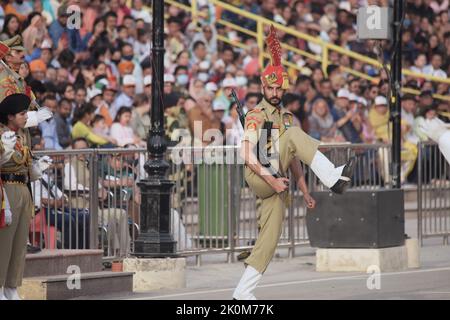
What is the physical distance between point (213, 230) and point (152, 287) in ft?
10.4

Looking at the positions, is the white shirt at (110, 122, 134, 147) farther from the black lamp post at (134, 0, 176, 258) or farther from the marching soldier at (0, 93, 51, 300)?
the marching soldier at (0, 93, 51, 300)

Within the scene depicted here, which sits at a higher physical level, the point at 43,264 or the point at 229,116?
the point at 229,116

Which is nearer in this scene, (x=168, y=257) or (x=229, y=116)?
(x=168, y=257)

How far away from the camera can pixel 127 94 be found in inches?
932

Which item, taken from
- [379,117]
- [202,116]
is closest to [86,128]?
[202,116]

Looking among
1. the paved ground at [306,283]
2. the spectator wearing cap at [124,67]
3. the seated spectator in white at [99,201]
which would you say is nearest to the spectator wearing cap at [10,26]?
the spectator wearing cap at [124,67]

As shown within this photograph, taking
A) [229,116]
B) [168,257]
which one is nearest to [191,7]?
[229,116]

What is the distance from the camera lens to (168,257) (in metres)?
15.6

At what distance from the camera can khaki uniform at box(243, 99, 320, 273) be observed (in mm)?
12961

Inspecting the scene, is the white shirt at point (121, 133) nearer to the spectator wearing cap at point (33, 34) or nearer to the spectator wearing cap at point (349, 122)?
the spectator wearing cap at point (33, 34)

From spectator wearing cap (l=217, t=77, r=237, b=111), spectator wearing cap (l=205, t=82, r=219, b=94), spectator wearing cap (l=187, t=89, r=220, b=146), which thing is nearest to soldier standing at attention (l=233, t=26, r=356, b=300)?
spectator wearing cap (l=187, t=89, r=220, b=146)

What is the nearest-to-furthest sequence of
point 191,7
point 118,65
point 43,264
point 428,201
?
point 43,264, point 428,201, point 118,65, point 191,7
